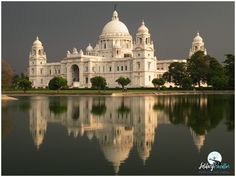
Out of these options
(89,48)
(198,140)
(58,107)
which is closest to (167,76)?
(89,48)

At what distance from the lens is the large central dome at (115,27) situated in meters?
87.8

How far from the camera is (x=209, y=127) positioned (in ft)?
51.4

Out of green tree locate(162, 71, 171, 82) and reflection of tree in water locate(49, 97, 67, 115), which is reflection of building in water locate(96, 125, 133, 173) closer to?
reflection of tree in water locate(49, 97, 67, 115)

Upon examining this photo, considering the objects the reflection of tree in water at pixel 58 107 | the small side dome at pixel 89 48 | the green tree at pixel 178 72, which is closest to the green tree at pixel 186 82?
the green tree at pixel 178 72

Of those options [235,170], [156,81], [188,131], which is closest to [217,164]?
[235,170]

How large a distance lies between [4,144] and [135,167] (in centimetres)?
477

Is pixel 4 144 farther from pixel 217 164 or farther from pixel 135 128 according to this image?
pixel 217 164

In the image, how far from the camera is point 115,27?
87.9 meters

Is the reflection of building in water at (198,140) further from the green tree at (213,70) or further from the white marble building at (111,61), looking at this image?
the white marble building at (111,61)

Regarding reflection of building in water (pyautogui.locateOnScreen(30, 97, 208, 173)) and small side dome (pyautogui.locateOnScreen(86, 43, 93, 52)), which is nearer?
reflection of building in water (pyautogui.locateOnScreen(30, 97, 208, 173))

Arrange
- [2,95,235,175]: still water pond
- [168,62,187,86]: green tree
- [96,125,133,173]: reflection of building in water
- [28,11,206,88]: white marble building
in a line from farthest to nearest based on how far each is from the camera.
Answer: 1. [28,11,206,88]: white marble building
2. [168,62,187,86]: green tree
3. [96,125,133,173]: reflection of building in water
4. [2,95,235,175]: still water pond

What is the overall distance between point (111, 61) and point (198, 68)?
22020 millimetres

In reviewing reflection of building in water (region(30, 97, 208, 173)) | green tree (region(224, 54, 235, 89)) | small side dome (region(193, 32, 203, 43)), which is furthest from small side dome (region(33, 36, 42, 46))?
reflection of building in water (region(30, 97, 208, 173))

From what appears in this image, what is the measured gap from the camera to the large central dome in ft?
288
